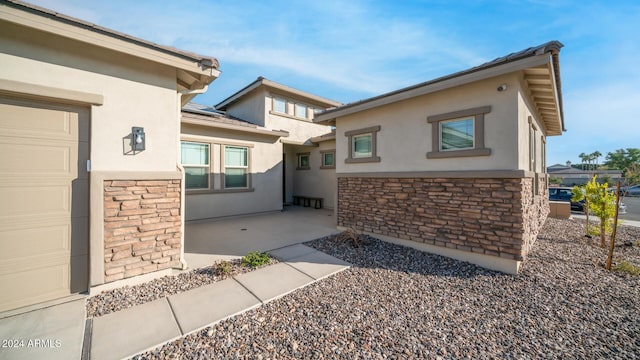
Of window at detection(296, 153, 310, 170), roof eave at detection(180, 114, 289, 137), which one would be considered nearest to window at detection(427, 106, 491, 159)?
roof eave at detection(180, 114, 289, 137)

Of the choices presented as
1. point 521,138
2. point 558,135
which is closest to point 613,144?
point 558,135

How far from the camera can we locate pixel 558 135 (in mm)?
10594

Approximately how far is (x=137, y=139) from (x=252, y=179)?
5904mm

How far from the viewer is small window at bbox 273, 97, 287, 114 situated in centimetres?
1138

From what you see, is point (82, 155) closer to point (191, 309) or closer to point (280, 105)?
point (191, 309)

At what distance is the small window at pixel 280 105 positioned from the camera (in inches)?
448

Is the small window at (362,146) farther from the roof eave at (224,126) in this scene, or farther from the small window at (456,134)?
the roof eave at (224,126)

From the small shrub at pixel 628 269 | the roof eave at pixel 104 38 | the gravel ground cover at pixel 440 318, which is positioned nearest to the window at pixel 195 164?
the roof eave at pixel 104 38

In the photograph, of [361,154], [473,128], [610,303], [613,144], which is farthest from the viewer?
[613,144]

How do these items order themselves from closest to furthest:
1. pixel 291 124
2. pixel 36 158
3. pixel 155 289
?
pixel 36 158 → pixel 155 289 → pixel 291 124

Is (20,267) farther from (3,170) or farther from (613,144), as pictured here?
(613,144)

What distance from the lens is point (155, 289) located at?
3.65 metres

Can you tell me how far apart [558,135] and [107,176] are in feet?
51.9

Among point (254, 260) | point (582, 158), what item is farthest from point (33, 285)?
point (582, 158)
